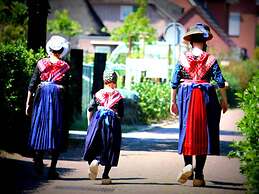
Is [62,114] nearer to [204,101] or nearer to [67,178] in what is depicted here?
[67,178]

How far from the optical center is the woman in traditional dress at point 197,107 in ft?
31.0

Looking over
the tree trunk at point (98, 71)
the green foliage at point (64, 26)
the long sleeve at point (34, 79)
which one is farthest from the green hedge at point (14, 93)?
the green foliage at point (64, 26)

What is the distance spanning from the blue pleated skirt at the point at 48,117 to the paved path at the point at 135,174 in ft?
1.53

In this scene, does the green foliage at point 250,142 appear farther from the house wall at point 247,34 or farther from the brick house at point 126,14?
the house wall at point 247,34

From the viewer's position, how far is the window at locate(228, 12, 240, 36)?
69600mm

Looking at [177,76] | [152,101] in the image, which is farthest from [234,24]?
[177,76]

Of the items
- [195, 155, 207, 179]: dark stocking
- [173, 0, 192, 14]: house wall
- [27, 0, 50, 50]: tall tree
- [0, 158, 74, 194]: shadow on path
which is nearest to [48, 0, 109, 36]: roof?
[173, 0, 192, 14]: house wall

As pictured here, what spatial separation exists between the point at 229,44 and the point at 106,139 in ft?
164

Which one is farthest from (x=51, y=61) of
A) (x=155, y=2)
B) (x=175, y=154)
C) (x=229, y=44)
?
(x=229, y=44)

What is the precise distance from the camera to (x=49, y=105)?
1012 centimetres

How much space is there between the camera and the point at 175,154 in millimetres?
13797

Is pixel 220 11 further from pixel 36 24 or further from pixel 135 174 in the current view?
pixel 135 174

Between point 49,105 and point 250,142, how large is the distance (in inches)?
133

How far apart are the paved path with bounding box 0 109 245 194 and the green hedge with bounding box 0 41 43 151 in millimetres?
400
